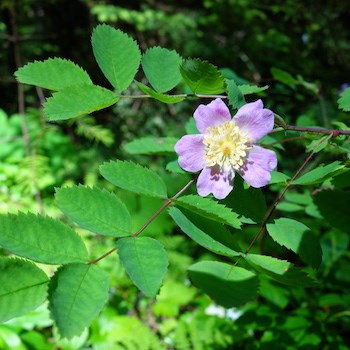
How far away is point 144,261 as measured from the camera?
23.2 inches

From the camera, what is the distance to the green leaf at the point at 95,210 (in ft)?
2.07

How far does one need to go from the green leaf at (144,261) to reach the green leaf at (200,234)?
4 centimetres

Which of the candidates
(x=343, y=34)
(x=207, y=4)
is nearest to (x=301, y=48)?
(x=343, y=34)

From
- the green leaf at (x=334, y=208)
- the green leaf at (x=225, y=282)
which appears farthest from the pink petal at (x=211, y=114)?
the green leaf at (x=334, y=208)

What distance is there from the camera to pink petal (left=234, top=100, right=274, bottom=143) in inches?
25.8

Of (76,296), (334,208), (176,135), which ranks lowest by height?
(176,135)

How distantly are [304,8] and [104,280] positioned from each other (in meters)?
2.19

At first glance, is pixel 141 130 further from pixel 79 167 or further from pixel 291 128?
pixel 291 128

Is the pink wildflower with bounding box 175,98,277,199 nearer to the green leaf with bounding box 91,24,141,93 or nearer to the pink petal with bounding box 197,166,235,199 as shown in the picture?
the pink petal with bounding box 197,166,235,199

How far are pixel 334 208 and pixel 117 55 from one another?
525 mm

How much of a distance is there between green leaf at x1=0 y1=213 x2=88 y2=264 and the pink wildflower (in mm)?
203

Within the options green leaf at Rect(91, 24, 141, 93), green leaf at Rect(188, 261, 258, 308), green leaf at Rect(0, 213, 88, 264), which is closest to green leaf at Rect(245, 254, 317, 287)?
green leaf at Rect(188, 261, 258, 308)

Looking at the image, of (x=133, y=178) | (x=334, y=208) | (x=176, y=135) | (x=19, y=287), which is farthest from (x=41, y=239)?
(x=176, y=135)

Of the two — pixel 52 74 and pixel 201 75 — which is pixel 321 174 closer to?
pixel 201 75
